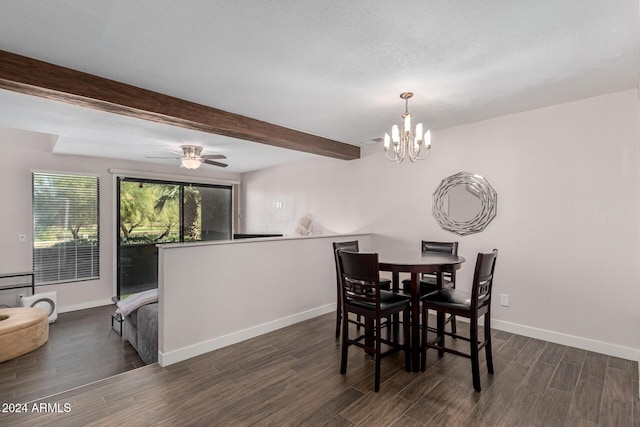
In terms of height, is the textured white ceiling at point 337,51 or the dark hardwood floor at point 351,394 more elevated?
the textured white ceiling at point 337,51

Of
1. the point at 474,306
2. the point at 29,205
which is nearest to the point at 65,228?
the point at 29,205

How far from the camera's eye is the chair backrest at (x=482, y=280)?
2213 millimetres

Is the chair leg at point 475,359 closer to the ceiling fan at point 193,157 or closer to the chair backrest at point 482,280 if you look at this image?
the chair backrest at point 482,280

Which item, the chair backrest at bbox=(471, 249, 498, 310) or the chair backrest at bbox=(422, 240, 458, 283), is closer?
the chair backrest at bbox=(471, 249, 498, 310)

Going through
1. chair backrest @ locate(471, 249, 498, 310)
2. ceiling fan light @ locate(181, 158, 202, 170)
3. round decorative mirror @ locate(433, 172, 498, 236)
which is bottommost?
chair backrest @ locate(471, 249, 498, 310)

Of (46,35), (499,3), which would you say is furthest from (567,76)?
(46,35)

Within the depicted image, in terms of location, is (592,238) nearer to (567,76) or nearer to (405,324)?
(567,76)

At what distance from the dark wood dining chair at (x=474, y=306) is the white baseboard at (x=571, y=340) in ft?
3.73

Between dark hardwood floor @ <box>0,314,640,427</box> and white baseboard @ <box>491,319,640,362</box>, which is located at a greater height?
white baseboard @ <box>491,319,640,362</box>

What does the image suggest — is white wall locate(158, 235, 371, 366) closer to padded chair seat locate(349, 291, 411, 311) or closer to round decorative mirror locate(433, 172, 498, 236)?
padded chair seat locate(349, 291, 411, 311)

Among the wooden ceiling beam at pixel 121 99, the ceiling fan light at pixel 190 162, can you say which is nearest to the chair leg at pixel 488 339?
the wooden ceiling beam at pixel 121 99

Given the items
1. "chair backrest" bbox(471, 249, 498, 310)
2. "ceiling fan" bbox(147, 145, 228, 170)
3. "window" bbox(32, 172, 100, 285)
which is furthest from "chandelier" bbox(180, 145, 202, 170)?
"chair backrest" bbox(471, 249, 498, 310)

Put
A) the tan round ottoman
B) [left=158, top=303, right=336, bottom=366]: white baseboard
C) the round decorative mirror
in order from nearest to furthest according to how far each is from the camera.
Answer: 1. [left=158, top=303, right=336, bottom=366]: white baseboard
2. the tan round ottoman
3. the round decorative mirror

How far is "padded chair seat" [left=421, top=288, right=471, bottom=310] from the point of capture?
7.75ft
